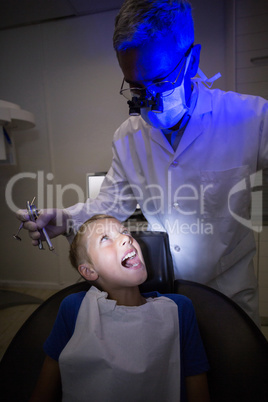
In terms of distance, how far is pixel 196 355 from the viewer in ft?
2.73

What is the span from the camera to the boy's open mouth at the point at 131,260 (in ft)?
3.23

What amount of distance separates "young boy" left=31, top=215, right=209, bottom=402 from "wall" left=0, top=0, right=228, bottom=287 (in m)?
1.72

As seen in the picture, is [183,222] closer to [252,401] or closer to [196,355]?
[196,355]

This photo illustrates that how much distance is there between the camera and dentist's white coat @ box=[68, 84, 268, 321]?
109cm

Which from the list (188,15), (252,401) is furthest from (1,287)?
(188,15)

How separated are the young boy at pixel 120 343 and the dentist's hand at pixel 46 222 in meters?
0.21

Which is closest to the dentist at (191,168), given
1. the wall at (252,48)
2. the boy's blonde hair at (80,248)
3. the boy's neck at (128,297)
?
the boy's blonde hair at (80,248)

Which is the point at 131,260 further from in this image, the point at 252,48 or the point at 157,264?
the point at 252,48

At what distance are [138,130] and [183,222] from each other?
52 centimetres

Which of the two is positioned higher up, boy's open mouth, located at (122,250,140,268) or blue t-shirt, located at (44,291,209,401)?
boy's open mouth, located at (122,250,140,268)

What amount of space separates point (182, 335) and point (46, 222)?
2.28 feet

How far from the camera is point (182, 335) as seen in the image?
0.88 metres

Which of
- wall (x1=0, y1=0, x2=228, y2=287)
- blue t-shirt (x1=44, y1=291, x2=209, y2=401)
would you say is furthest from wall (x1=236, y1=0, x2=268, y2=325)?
blue t-shirt (x1=44, y1=291, x2=209, y2=401)

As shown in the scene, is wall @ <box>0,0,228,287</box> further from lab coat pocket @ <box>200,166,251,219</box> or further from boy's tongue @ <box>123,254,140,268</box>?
boy's tongue @ <box>123,254,140,268</box>
